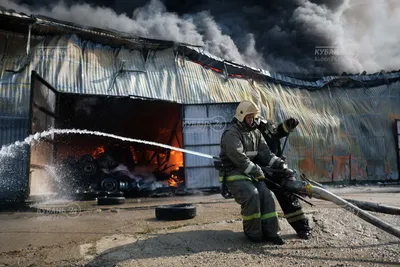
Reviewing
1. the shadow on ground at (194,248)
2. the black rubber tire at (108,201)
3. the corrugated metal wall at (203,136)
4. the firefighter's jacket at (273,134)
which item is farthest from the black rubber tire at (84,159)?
the firefighter's jacket at (273,134)

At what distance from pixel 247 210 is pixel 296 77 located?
14.9 m

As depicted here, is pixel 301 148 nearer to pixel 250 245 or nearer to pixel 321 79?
pixel 321 79

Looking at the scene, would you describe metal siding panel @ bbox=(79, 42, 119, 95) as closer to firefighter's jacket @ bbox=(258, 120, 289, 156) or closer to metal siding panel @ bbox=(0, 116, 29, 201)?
metal siding panel @ bbox=(0, 116, 29, 201)

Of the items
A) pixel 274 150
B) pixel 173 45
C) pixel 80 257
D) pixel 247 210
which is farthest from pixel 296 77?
pixel 80 257

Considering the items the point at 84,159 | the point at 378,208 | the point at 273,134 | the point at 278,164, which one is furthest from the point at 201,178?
the point at 378,208

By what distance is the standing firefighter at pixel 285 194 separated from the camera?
12.1 ft

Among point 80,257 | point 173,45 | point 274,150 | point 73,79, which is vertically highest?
point 173,45

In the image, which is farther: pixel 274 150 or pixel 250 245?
pixel 274 150

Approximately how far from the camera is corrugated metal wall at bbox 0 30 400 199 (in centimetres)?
Answer: 952

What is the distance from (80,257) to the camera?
3.03 metres

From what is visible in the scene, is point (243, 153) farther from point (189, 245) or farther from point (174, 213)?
point (174, 213)

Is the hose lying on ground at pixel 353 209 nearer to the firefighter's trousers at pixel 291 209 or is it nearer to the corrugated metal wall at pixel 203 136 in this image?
the firefighter's trousers at pixel 291 209

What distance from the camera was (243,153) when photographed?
367 cm

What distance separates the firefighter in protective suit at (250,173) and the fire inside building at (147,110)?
18.3 ft
